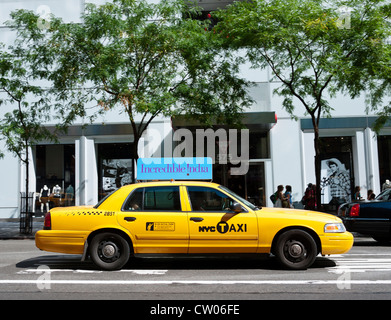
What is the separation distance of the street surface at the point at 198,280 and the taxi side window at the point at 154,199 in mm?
1116

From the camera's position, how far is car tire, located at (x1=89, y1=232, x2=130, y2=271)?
7.14 meters

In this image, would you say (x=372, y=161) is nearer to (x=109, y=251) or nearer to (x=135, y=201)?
(x=135, y=201)

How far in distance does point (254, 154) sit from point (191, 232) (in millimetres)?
13136

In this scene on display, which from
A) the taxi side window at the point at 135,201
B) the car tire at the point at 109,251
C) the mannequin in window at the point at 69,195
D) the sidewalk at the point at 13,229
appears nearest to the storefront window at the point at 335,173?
the mannequin in window at the point at 69,195

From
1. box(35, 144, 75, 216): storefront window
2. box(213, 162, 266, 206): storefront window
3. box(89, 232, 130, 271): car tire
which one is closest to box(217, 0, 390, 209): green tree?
box(213, 162, 266, 206): storefront window

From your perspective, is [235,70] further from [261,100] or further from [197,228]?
[197,228]

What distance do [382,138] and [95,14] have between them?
14.3 metres

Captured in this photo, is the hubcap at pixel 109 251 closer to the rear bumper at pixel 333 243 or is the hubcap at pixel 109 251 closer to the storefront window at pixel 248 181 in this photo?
the rear bumper at pixel 333 243

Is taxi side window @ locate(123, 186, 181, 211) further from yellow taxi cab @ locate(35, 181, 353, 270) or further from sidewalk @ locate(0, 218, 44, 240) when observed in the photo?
sidewalk @ locate(0, 218, 44, 240)

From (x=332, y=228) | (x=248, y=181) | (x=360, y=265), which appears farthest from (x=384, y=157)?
(x=332, y=228)

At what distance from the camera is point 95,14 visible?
1339 centimetres

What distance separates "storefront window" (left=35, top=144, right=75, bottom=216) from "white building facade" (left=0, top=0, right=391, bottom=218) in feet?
0.17

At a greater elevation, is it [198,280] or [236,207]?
[236,207]

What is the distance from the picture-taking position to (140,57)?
46.1ft
